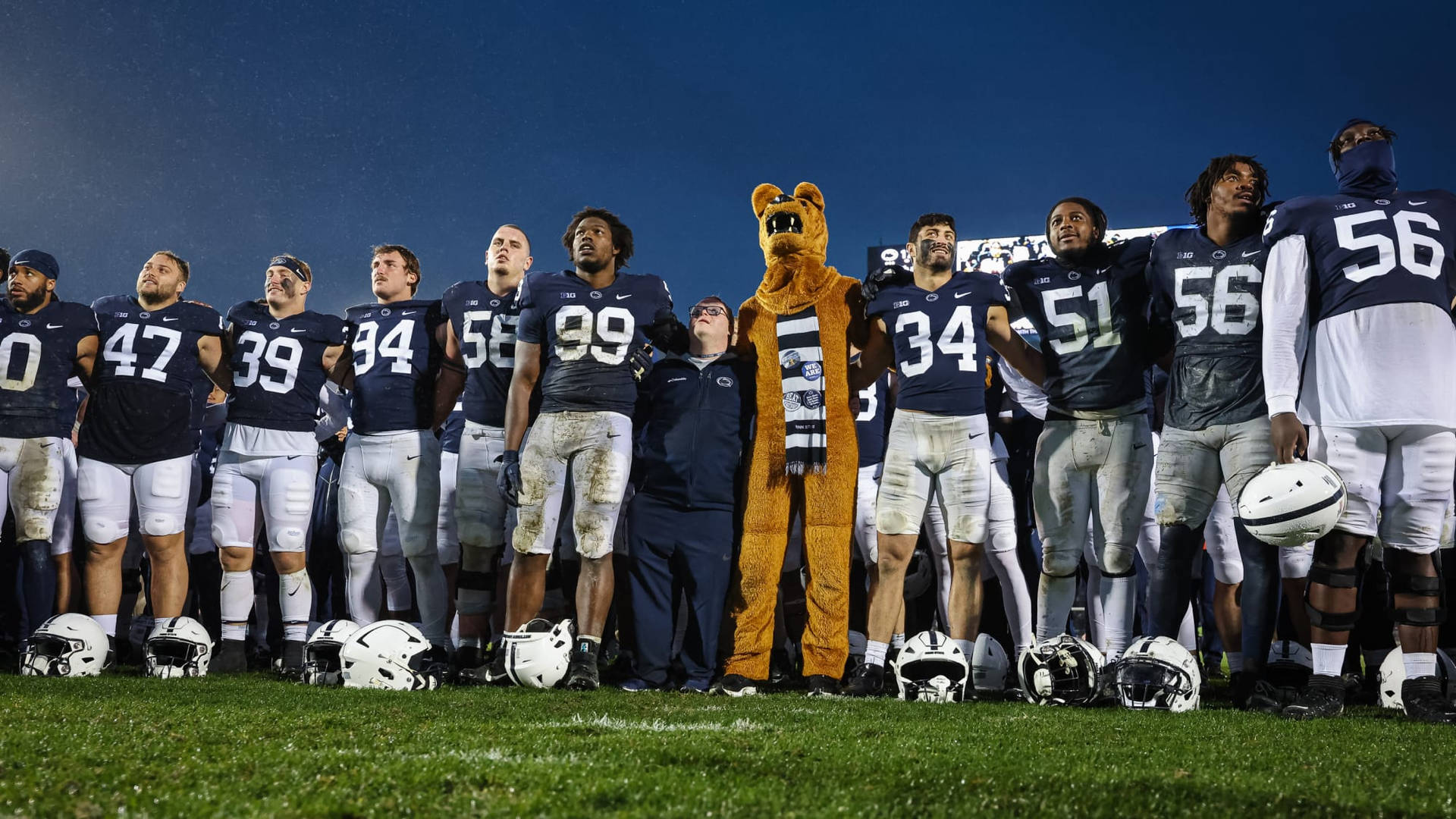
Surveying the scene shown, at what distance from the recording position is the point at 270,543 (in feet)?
19.0

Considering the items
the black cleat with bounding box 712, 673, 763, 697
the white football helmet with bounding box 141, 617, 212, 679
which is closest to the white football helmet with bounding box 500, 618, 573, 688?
the black cleat with bounding box 712, 673, 763, 697

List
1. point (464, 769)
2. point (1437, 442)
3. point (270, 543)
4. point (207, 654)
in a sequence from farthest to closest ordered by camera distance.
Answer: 1. point (270, 543)
2. point (207, 654)
3. point (1437, 442)
4. point (464, 769)

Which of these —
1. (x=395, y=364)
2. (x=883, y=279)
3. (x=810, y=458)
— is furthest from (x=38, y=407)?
(x=883, y=279)

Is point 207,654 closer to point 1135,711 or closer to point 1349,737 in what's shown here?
point 1135,711

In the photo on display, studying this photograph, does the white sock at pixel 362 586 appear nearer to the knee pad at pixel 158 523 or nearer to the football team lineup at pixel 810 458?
the football team lineup at pixel 810 458

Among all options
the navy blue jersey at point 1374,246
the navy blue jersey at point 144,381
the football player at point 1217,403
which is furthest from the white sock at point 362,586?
the navy blue jersey at point 1374,246

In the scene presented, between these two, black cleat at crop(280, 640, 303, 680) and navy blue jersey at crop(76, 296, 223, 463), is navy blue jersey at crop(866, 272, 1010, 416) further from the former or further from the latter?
navy blue jersey at crop(76, 296, 223, 463)

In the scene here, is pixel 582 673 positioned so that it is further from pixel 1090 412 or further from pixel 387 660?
pixel 1090 412

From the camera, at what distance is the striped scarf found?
202 inches

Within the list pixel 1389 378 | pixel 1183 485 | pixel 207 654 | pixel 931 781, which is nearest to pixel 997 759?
pixel 931 781

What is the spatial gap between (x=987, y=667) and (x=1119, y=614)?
2.30ft

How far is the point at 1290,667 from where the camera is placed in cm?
459

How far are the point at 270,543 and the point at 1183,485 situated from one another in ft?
16.0

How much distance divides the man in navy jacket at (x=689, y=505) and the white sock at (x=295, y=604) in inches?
76.5
